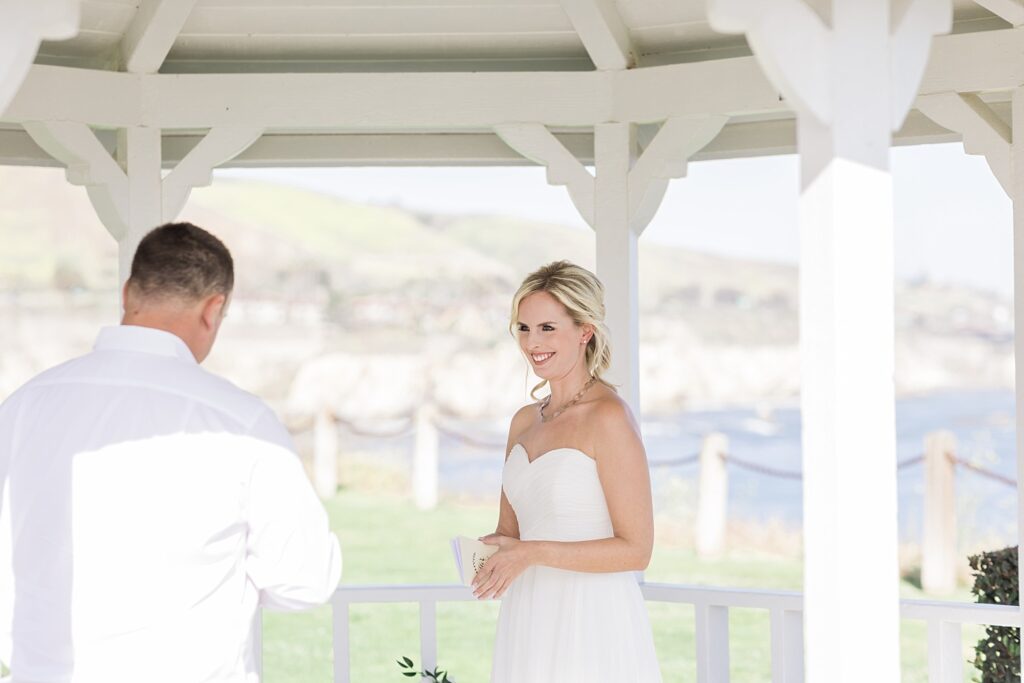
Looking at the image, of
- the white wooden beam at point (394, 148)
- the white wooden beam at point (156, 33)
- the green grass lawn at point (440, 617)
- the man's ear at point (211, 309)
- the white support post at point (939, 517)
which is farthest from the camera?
the green grass lawn at point (440, 617)

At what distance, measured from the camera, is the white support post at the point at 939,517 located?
579 inches

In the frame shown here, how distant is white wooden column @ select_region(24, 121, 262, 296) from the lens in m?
4.82

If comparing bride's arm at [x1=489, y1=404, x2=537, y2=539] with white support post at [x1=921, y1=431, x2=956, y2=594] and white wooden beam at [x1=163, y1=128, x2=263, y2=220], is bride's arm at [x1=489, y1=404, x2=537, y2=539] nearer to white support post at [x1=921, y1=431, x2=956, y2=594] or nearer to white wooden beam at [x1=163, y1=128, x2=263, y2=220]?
white wooden beam at [x1=163, y1=128, x2=263, y2=220]

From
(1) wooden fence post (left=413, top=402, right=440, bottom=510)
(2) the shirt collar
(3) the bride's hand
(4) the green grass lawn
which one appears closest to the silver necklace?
(3) the bride's hand

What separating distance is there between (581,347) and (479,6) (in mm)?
2037

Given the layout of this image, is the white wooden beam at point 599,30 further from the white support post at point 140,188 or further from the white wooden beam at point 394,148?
the white support post at point 140,188

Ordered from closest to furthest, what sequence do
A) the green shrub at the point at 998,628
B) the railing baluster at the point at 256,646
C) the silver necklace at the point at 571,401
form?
the railing baluster at the point at 256,646 → the silver necklace at the point at 571,401 → the green shrub at the point at 998,628

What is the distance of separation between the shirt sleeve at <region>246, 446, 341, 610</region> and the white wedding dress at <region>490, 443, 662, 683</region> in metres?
1.22

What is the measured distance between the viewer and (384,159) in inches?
229

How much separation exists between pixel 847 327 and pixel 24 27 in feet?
5.47

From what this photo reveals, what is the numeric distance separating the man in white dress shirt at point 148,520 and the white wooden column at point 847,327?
1.00 meters

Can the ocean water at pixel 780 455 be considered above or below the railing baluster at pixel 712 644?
above

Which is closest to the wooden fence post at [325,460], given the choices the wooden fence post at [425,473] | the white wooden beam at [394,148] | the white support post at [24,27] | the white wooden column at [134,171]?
the wooden fence post at [425,473]

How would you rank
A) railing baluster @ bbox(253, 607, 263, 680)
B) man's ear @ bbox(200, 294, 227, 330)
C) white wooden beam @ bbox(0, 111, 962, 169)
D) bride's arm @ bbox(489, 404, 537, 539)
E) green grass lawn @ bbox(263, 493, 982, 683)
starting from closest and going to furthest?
man's ear @ bbox(200, 294, 227, 330)
railing baluster @ bbox(253, 607, 263, 680)
bride's arm @ bbox(489, 404, 537, 539)
white wooden beam @ bbox(0, 111, 962, 169)
green grass lawn @ bbox(263, 493, 982, 683)
